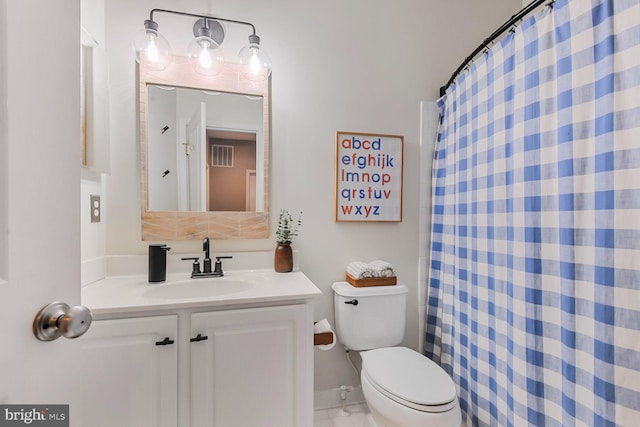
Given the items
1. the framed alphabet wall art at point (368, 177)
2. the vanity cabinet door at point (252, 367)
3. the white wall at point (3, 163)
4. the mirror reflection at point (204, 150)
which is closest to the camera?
the white wall at point (3, 163)

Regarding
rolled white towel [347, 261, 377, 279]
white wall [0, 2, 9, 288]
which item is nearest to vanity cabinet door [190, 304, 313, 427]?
rolled white towel [347, 261, 377, 279]

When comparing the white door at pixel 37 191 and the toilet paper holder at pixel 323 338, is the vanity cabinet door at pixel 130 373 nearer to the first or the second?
the white door at pixel 37 191

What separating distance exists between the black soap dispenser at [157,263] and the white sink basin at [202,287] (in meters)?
0.05

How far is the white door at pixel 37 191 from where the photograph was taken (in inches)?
16.9

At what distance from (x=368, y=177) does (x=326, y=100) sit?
20.2 inches

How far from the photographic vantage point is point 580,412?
993mm

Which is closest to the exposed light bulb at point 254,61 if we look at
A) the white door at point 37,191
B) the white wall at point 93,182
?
the white wall at point 93,182

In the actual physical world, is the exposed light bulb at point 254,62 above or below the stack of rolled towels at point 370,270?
above

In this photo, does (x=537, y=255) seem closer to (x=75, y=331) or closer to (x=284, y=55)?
(x=75, y=331)

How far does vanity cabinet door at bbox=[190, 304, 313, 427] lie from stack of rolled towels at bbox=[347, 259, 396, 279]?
49cm

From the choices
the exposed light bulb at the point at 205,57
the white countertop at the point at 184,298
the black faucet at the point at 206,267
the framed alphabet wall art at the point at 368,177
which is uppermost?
the exposed light bulb at the point at 205,57

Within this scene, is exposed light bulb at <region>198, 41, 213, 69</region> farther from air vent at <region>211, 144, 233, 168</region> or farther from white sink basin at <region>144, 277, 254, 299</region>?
white sink basin at <region>144, 277, 254, 299</region>

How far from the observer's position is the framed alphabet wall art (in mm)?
1746

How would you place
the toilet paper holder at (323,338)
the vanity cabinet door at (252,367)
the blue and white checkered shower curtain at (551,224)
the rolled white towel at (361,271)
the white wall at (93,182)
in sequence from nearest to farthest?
1. the blue and white checkered shower curtain at (551,224)
2. the vanity cabinet door at (252,367)
3. the white wall at (93,182)
4. the toilet paper holder at (323,338)
5. the rolled white towel at (361,271)
